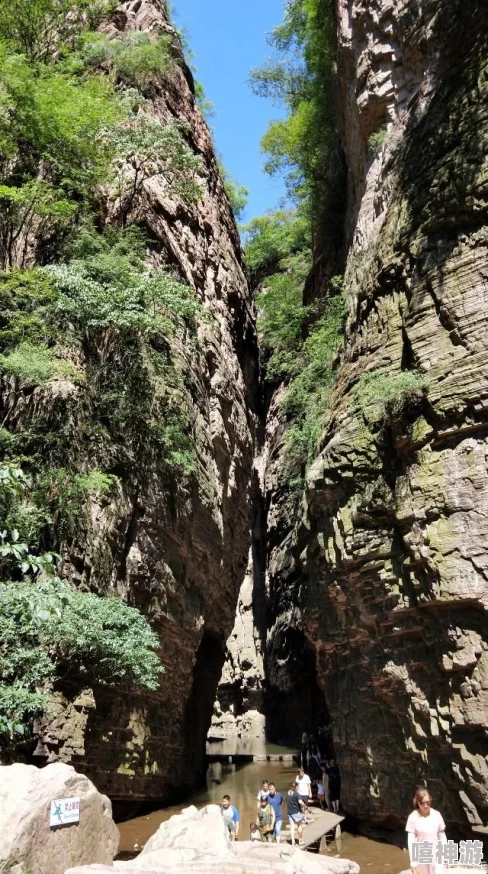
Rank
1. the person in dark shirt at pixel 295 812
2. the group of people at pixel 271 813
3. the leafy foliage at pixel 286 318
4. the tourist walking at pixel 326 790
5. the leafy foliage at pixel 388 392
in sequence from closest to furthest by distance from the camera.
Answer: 1. the group of people at pixel 271 813
2. the person in dark shirt at pixel 295 812
3. the leafy foliage at pixel 388 392
4. the tourist walking at pixel 326 790
5. the leafy foliage at pixel 286 318

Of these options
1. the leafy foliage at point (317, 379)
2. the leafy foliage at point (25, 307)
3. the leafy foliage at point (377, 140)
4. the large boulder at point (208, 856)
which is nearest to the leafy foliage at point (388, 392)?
the leafy foliage at point (317, 379)

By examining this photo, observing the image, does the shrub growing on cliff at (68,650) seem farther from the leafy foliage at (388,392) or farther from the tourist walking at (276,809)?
the leafy foliage at (388,392)

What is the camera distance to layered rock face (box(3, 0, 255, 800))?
1181 cm

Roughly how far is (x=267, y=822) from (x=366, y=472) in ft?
19.1

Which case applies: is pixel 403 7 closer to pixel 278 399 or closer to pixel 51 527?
pixel 51 527

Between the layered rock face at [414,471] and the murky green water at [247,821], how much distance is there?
575mm

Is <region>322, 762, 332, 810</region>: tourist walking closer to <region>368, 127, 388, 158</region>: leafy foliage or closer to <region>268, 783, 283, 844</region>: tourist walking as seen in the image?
<region>268, 783, 283, 844</region>: tourist walking

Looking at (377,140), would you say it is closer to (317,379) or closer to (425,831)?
(317,379)

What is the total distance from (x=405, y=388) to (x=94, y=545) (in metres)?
6.12

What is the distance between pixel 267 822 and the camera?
9.48 meters

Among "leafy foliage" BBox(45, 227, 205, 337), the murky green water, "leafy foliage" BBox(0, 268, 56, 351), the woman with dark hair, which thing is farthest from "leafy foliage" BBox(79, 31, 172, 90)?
the woman with dark hair

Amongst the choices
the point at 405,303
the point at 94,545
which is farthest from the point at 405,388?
the point at 94,545

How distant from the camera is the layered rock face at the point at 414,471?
32.3 ft

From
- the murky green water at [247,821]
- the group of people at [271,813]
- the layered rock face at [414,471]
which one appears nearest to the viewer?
the group of people at [271,813]
